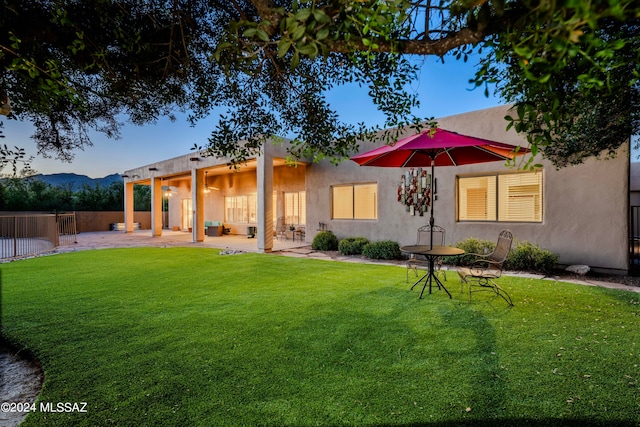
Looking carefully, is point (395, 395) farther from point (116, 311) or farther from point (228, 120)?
point (116, 311)

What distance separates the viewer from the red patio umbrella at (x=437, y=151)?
398 centimetres

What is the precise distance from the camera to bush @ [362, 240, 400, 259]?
356 inches

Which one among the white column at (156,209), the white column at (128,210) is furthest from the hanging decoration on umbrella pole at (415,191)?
the white column at (128,210)

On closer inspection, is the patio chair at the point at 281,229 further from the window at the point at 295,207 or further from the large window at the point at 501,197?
the large window at the point at 501,197

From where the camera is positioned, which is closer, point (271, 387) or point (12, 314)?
point (271, 387)

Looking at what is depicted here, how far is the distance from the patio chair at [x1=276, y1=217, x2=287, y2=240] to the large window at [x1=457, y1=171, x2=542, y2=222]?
8.18 meters

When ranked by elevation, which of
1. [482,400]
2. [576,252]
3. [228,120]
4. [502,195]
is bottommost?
[482,400]

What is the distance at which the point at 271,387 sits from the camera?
7.93 ft

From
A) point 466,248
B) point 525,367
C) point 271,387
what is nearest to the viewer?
point 271,387

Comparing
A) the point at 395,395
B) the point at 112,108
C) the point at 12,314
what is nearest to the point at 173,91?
the point at 112,108

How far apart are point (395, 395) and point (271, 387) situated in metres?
0.95

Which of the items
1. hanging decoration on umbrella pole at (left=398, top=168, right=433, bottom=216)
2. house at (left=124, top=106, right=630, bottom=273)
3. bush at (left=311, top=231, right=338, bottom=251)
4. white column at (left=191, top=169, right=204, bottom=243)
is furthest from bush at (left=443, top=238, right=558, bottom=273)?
white column at (left=191, top=169, right=204, bottom=243)

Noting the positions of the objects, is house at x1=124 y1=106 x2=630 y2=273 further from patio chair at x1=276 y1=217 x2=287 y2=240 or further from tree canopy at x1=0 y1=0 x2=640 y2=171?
tree canopy at x1=0 y1=0 x2=640 y2=171

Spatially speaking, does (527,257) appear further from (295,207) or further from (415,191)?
(295,207)
